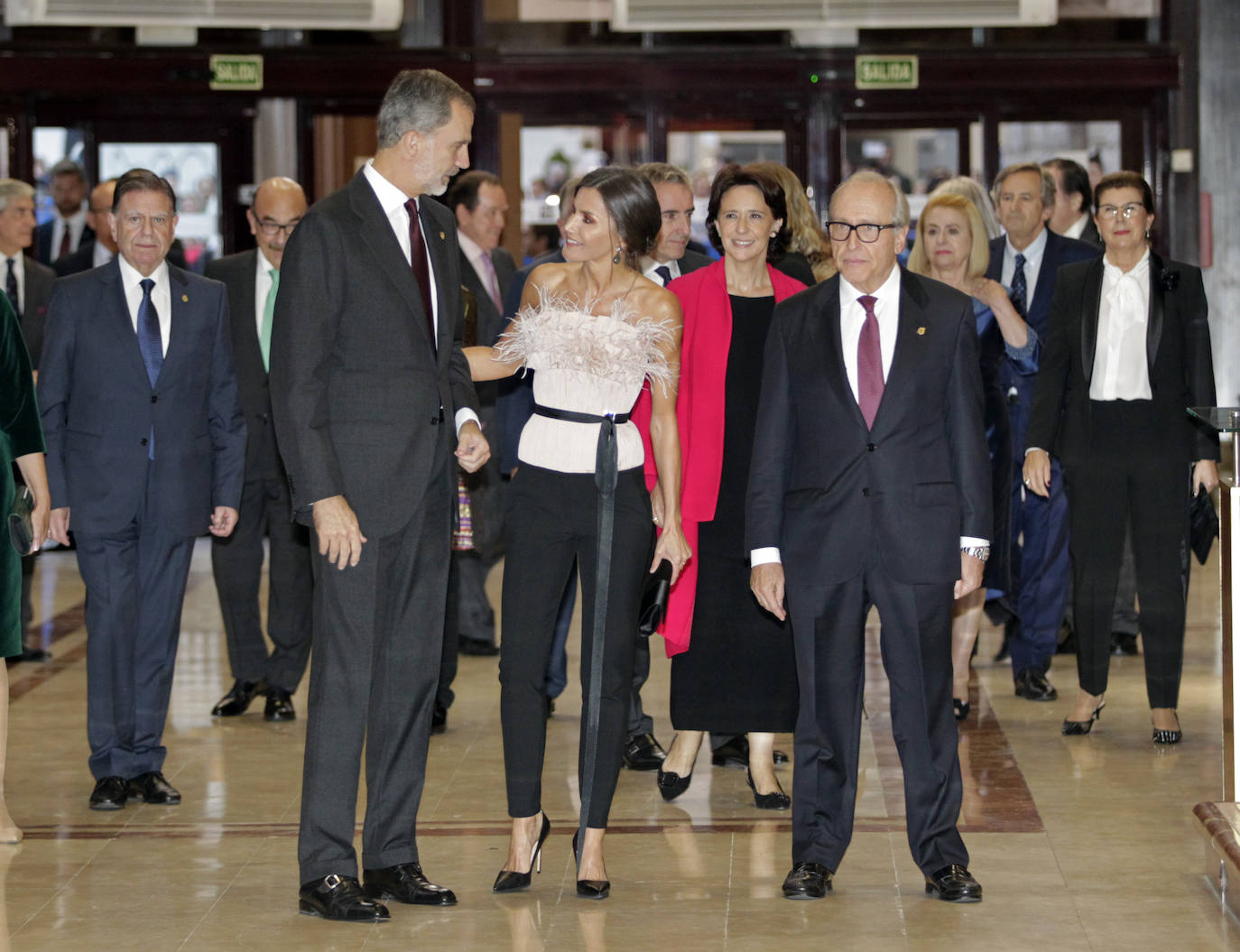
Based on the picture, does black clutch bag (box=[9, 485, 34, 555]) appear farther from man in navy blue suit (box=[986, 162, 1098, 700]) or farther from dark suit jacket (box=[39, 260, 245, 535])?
man in navy blue suit (box=[986, 162, 1098, 700])

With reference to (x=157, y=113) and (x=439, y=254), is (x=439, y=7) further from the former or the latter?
(x=439, y=254)

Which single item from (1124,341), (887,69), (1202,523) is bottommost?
(1202,523)

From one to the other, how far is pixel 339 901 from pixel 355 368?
4.18 ft

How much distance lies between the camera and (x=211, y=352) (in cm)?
547

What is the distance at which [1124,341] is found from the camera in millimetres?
5875

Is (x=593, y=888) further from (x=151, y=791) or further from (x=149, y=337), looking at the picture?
(x=149, y=337)

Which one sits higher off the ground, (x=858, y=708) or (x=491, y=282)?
(x=491, y=282)

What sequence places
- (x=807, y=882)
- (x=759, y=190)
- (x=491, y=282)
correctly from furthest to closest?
1. (x=491, y=282)
2. (x=759, y=190)
3. (x=807, y=882)

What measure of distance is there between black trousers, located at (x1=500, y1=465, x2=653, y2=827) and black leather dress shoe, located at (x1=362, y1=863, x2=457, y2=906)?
265 millimetres

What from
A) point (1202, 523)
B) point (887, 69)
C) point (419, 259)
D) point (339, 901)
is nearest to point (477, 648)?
point (1202, 523)

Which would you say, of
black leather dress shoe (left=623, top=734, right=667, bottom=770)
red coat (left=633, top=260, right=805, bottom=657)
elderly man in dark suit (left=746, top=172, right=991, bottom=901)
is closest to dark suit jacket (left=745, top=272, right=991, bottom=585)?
elderly man in dark suit (left=746, top=172, right=991, bottom=901)

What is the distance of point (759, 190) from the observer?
16.1ft

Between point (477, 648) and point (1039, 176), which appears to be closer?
point (1039, 176)

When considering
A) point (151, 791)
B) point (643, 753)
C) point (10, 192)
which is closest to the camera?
point (151, 791)
